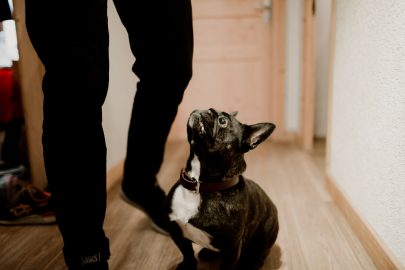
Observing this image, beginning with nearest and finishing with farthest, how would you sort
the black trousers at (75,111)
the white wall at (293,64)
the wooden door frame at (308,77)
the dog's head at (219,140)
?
the black trousers at (75,111), the dog's head at (219,140), the wooden door frame at (308,77), the white wall at (293,64)

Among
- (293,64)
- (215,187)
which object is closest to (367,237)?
(215,187)

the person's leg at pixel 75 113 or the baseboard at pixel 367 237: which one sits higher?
the person's leg at pixel 75 113

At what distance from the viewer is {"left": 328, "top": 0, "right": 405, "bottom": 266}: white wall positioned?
1.07 metres

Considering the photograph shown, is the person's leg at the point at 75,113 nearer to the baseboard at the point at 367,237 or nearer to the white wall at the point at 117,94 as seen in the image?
the baseboard at the point at 367,237

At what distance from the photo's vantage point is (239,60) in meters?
3.22

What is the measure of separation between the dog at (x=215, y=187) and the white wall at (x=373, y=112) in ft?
1.31

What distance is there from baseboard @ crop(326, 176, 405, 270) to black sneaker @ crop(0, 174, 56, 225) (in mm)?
1224

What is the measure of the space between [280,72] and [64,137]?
8.13 feet

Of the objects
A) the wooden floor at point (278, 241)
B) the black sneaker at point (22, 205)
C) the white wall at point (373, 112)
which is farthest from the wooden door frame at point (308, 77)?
the black sneaker at point (22, 205)

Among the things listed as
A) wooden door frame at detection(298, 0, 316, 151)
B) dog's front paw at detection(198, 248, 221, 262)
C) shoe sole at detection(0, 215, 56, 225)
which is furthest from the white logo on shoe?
wooden door frame at detection(298, 0, 316, 151)

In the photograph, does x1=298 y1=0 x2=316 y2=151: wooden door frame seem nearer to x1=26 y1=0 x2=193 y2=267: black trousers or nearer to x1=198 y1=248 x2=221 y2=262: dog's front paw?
x1=198 y1=248 x2=221 y2=262: dog's front paw

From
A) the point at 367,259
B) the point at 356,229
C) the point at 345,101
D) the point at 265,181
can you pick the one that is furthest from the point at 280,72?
the point at 367,259

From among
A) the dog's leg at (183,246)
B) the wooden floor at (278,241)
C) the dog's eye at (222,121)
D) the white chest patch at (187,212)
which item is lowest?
the wooden floor at (278,241)

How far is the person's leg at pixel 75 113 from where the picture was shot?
843 mm
